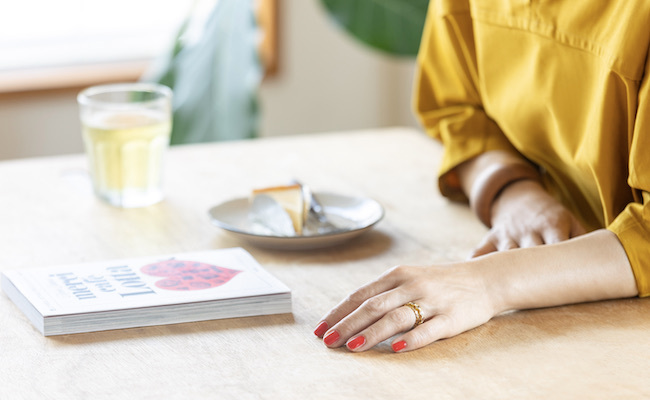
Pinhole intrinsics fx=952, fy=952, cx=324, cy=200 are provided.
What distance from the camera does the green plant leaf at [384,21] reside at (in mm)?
2209

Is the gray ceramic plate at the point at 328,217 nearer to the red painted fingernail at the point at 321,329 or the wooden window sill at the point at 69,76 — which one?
the red painted fingernail at the point at 321,329

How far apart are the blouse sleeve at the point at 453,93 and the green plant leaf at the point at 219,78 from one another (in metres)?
0.70

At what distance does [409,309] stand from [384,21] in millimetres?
1450

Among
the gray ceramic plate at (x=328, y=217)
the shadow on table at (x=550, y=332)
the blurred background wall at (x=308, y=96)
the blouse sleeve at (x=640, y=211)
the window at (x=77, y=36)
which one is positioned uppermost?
the blouse sleeve at (x=640, y=211)

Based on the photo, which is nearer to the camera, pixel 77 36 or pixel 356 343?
pixel 356 343

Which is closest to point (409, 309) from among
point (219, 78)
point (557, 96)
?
point (557, 96)

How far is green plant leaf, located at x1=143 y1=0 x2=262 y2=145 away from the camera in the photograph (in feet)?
6.80

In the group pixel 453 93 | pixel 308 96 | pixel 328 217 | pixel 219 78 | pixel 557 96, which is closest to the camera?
pixel 557 96

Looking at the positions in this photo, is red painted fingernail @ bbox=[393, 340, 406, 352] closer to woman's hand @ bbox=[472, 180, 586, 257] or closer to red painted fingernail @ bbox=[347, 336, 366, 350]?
red painted fingernail @ bbox=[347, 336, 366, 350]

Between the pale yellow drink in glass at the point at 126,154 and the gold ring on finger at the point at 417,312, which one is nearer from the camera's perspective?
the gold ring on finger at the point at 417,312

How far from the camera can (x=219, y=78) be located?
2.10 m

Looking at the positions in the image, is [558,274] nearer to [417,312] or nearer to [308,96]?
[417,312]

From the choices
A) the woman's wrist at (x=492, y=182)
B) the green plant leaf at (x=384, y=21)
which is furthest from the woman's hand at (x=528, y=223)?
the green plant leaf at (x=384, y=21)

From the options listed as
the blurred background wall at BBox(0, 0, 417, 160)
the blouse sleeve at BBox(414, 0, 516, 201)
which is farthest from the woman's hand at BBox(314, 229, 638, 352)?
the blurred background wall at BBox(0, 0, 417, 160)
